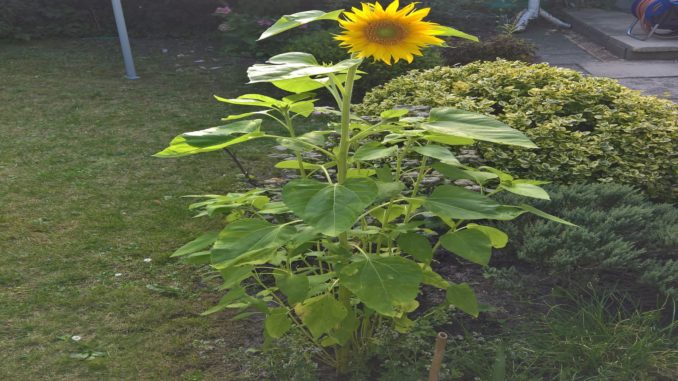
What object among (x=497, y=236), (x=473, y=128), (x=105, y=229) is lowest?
(x=105, y=229)

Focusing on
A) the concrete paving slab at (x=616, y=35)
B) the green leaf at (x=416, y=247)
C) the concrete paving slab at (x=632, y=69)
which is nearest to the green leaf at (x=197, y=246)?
the green leaf at (x=416, y=247)

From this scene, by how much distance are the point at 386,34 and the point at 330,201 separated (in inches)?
19.3

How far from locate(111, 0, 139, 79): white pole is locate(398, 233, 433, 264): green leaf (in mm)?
5973

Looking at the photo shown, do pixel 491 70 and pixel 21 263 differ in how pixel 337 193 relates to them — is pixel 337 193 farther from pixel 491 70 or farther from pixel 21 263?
pixel 491 70

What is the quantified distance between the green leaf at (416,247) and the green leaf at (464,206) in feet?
0.53

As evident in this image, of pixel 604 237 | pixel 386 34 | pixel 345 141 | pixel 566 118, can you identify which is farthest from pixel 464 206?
pixel 566 118

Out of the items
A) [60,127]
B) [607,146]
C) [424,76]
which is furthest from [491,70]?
[60,127]

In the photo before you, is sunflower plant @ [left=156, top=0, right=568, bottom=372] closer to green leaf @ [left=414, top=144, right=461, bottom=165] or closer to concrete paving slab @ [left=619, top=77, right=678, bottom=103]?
green leaf @ [left=414, top=144, right=461, bottom=165]

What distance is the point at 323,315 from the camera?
1.95 meters

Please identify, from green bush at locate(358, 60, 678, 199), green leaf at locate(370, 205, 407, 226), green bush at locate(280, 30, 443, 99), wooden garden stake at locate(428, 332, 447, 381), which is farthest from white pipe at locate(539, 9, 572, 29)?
wooden garden stake at locate(428, 332, 447, 381)

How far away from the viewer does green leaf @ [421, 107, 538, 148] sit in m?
1.69

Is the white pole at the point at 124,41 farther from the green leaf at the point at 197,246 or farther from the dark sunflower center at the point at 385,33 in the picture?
the dark sunflower center at the point at 385,33

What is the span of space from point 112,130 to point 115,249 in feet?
7.90

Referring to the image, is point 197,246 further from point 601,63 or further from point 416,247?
point 601,63
